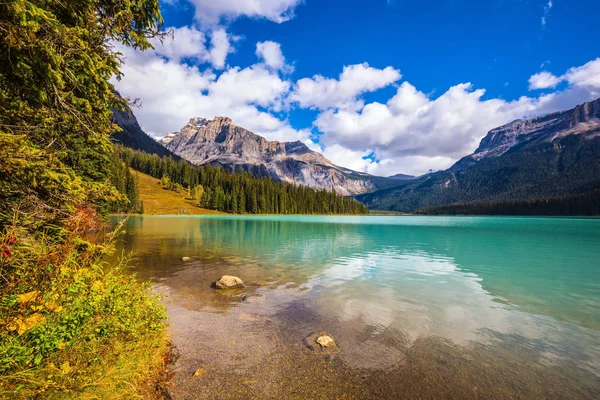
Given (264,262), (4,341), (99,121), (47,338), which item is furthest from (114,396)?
(264,262)

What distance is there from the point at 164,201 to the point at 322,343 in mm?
176488

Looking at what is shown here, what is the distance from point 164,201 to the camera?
167 metres

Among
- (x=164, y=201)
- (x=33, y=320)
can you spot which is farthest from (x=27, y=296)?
(x=164, y=201)

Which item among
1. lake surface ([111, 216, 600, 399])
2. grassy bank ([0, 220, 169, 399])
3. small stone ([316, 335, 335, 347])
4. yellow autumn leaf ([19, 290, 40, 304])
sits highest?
yellow autumn leaf ([19, 290, 40, 304])

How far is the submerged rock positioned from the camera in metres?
10.5

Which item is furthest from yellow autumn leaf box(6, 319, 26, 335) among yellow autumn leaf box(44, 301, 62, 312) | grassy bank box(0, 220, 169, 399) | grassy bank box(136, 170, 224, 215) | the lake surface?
grassy bank box(136, 170, 224, 215)

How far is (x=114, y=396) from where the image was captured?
5.55m

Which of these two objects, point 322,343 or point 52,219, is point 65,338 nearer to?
point 52,219

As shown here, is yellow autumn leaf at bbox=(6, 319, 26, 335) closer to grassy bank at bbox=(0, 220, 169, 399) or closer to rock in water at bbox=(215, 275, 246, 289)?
grassy bank at bbox=(0, 220, 169, 399)

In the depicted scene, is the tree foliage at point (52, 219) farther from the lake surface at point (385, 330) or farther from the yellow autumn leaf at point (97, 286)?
the lake surface at point (385, 330)

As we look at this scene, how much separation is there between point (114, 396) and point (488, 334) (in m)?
14.3

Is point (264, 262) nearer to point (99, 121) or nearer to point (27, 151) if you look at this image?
point (99, 121)

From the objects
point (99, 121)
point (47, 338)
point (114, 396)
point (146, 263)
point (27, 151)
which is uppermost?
point (99, 121)

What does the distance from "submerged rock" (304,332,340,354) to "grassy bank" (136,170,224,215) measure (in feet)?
526
